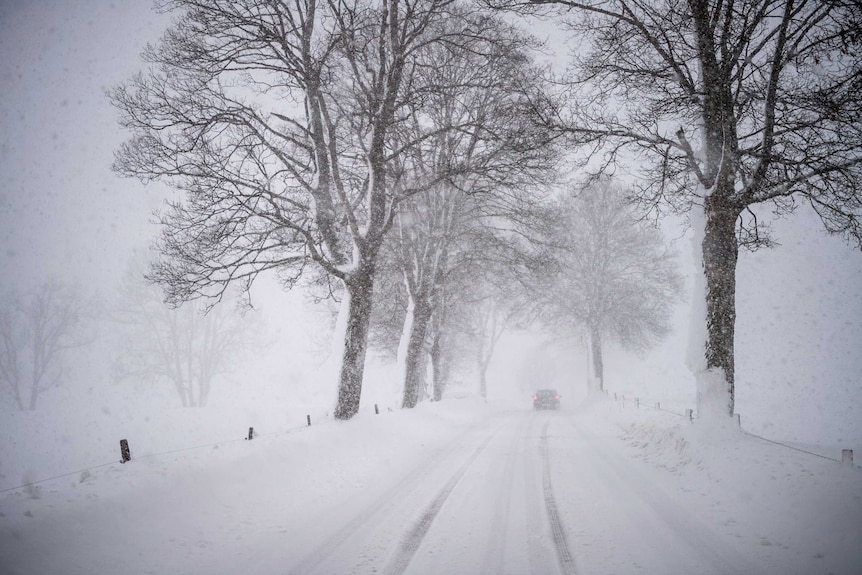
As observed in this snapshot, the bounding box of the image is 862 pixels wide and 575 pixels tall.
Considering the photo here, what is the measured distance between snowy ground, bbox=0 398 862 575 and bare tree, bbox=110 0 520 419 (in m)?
3.09

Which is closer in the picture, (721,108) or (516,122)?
(721,108)

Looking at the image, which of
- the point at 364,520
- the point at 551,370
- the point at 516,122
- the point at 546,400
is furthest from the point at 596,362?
the point at 551,370

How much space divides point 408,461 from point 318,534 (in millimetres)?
3960

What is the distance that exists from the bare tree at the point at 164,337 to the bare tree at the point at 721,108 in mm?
26320

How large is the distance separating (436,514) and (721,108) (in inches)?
318

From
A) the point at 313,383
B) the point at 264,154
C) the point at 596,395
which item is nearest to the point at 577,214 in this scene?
the point at 596,395

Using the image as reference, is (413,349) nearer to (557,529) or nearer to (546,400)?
(557,529)

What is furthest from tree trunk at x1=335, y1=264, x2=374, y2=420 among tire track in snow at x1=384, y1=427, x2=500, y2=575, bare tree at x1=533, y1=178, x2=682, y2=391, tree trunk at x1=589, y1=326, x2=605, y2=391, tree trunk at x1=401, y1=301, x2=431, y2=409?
tree trunk at x1=589, y1=326, x2=605, y2=391

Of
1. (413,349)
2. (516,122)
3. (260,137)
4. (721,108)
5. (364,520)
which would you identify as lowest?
(364,520)

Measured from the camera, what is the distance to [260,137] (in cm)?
855

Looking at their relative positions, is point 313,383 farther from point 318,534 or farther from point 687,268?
point 687,268

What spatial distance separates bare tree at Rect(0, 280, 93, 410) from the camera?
89.1ft

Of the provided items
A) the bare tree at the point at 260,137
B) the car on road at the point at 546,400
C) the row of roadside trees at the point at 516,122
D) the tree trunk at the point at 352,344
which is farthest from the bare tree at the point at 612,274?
the bare tree at the point at 260,137

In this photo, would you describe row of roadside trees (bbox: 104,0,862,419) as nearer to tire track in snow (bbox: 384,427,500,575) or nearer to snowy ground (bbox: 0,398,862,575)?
snowy ground (bbox: 0,398,862,575)
